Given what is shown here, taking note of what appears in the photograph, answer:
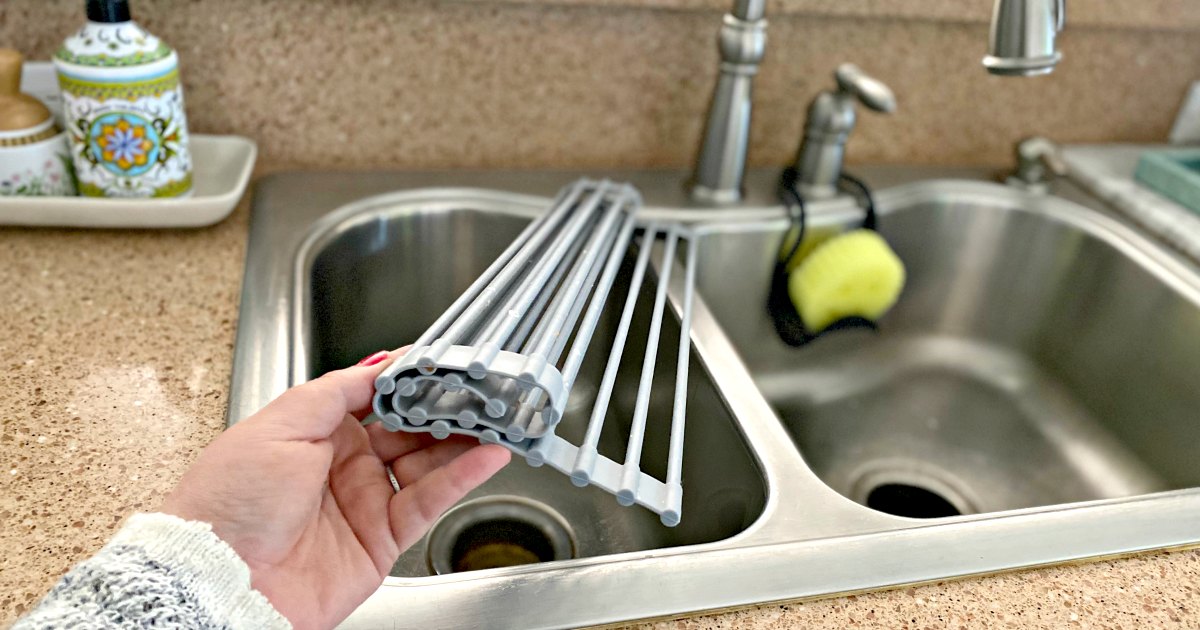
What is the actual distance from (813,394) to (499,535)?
1.37ft

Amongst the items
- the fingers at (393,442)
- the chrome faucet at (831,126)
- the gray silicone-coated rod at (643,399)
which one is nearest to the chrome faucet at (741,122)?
the chrome faucet at (831,126)

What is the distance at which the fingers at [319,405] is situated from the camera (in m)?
0.45

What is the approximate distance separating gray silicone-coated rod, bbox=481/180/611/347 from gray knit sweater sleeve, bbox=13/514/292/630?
167 millimetres

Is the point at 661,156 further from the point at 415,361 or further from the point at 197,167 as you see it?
the point at 415,361

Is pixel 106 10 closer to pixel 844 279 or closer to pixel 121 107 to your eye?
pixel 121 107

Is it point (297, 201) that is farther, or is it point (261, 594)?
point (297, 201)

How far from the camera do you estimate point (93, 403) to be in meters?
0.58

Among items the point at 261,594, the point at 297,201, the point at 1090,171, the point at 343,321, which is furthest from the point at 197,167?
the point at 1090,171

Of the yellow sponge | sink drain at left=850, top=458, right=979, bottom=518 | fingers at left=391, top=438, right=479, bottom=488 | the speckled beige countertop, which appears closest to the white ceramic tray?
the speckled beige countertop

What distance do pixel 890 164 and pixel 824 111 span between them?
0.23m

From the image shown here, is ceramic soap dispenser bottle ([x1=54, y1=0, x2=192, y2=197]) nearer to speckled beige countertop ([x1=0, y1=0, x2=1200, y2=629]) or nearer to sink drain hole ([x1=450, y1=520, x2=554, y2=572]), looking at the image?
speckled beige countertop ([x1=0, y1=0, x2=1200, y2=629])

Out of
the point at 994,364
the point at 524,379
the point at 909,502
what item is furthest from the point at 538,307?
the point at 994,364

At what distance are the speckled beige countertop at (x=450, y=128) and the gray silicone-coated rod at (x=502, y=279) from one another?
178 millimetres

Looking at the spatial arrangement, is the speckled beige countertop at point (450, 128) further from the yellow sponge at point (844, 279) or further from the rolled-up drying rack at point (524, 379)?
the yellow sponge at point (844, 279)
